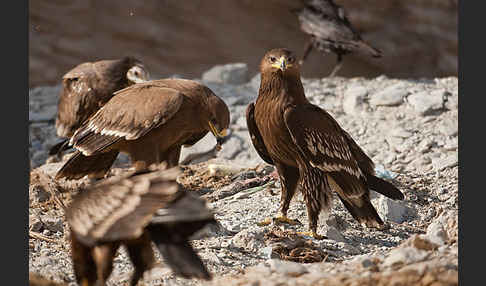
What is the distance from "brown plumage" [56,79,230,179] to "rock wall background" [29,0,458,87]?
238 inches

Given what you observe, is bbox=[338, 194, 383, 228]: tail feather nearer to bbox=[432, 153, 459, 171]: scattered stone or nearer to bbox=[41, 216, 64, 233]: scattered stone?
bbox=[432, 153, 459, 171]: scattered stone

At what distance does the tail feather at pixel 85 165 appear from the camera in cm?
530

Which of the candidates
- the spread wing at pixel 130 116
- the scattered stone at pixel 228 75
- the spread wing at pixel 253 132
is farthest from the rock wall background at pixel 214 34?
the spread wing at pixel 253 132

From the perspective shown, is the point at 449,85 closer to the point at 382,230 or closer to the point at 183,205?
the point at 382,230

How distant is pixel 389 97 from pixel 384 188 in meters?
3.04

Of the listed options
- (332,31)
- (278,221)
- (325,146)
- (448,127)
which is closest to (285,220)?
(278,221)

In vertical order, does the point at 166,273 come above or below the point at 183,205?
below

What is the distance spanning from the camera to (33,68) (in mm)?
10906

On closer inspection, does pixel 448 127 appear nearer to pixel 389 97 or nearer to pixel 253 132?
pixel 389 97

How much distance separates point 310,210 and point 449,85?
4.49m

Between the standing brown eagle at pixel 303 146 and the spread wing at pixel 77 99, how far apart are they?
1962 millimetres

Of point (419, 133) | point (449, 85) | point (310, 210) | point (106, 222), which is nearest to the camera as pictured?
point (106, 222)

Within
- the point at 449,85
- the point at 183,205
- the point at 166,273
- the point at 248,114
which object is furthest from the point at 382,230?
the point at 449,85

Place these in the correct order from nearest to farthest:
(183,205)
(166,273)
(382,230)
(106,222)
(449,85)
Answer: (106,222)
(183,205)
(166,273)
(382,230)
(449,85)
